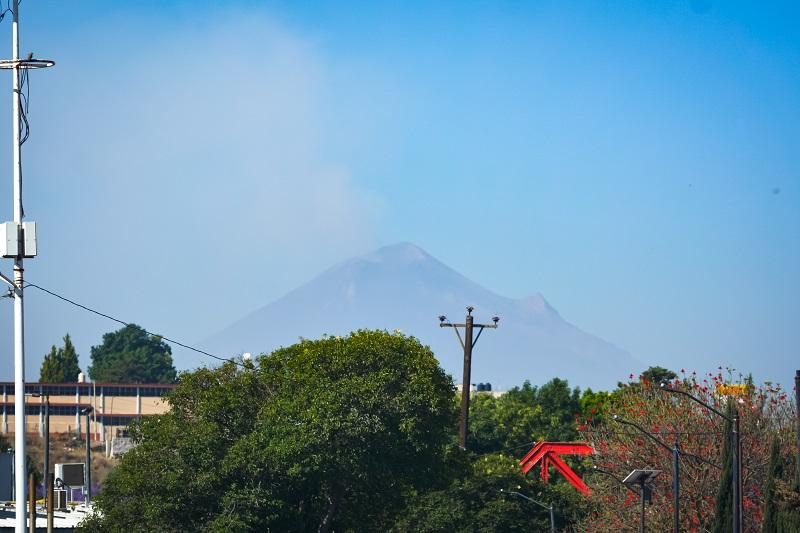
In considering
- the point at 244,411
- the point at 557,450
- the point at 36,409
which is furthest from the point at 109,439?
the point at 244,411

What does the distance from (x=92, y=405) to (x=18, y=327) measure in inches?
5991

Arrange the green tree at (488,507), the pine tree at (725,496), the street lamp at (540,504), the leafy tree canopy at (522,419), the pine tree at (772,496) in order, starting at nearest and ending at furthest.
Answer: the pine tree at (772,496) → the pine tree at (725,496) → the green tree at (488,507) → the street lamp at (540,504) → the leafy tree canopy at (522,419)

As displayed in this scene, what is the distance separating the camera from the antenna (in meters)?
23.1

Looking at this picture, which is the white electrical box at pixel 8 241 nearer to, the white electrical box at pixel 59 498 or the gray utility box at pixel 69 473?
the gray utility box at pixel 69 473

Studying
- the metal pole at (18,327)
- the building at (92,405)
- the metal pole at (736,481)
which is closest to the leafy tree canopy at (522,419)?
the building at (92,405)

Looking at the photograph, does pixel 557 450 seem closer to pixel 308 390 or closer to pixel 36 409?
pixel 308 390

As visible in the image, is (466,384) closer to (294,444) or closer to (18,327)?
(294,444)

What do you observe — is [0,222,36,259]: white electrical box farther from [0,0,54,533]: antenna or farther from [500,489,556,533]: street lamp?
[500,489,556,533]: street lamp

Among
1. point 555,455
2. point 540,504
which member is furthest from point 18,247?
point 555,455

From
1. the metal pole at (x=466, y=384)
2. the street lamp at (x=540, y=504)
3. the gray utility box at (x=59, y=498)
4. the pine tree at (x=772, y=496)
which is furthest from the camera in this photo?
the metal pole at (x=466, y=384)

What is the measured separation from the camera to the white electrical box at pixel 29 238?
23078 millimetres

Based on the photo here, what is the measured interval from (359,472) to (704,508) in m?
15.1

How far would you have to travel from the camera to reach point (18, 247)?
23094 mm

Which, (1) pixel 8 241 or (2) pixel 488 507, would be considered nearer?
(1) pixel 8 241
